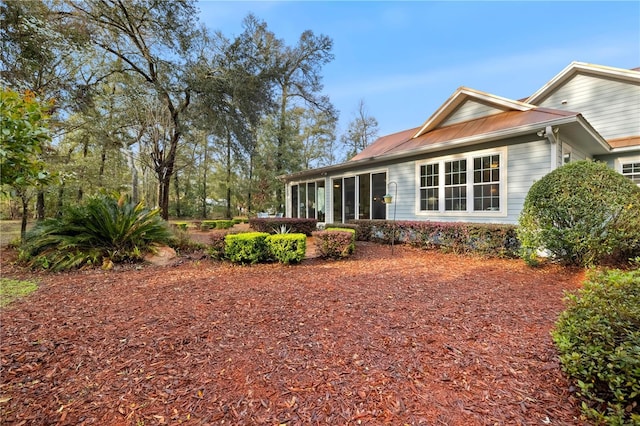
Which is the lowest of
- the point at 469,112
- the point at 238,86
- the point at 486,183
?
the point at 486,183

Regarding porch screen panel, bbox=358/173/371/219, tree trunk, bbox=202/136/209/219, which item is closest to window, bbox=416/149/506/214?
porch screen panel, bbox=358/173/371/219

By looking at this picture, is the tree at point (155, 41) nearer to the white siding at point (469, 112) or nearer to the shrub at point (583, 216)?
the white siding at point (469, 112)

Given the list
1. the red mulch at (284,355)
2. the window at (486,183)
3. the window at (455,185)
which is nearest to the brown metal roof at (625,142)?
the window at (486,183)

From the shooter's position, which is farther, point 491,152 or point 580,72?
point 580,72

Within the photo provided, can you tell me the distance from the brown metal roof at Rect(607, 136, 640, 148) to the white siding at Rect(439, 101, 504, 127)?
4696mm

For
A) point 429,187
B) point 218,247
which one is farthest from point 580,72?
point 218,247

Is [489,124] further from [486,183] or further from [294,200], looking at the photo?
[294,200]

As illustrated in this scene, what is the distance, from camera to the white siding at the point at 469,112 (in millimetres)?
8266

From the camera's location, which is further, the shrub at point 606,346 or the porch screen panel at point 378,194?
the porch screen panel at point 378,194

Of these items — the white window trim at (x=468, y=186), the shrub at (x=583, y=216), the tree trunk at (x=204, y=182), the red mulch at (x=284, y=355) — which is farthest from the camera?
the tree trunk at (x=204, y=182)

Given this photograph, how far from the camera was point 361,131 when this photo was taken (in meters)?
25.5

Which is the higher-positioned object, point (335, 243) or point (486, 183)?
point (486, 183)

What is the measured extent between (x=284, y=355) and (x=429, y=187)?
7367 mm

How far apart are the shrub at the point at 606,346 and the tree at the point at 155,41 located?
12988mm
